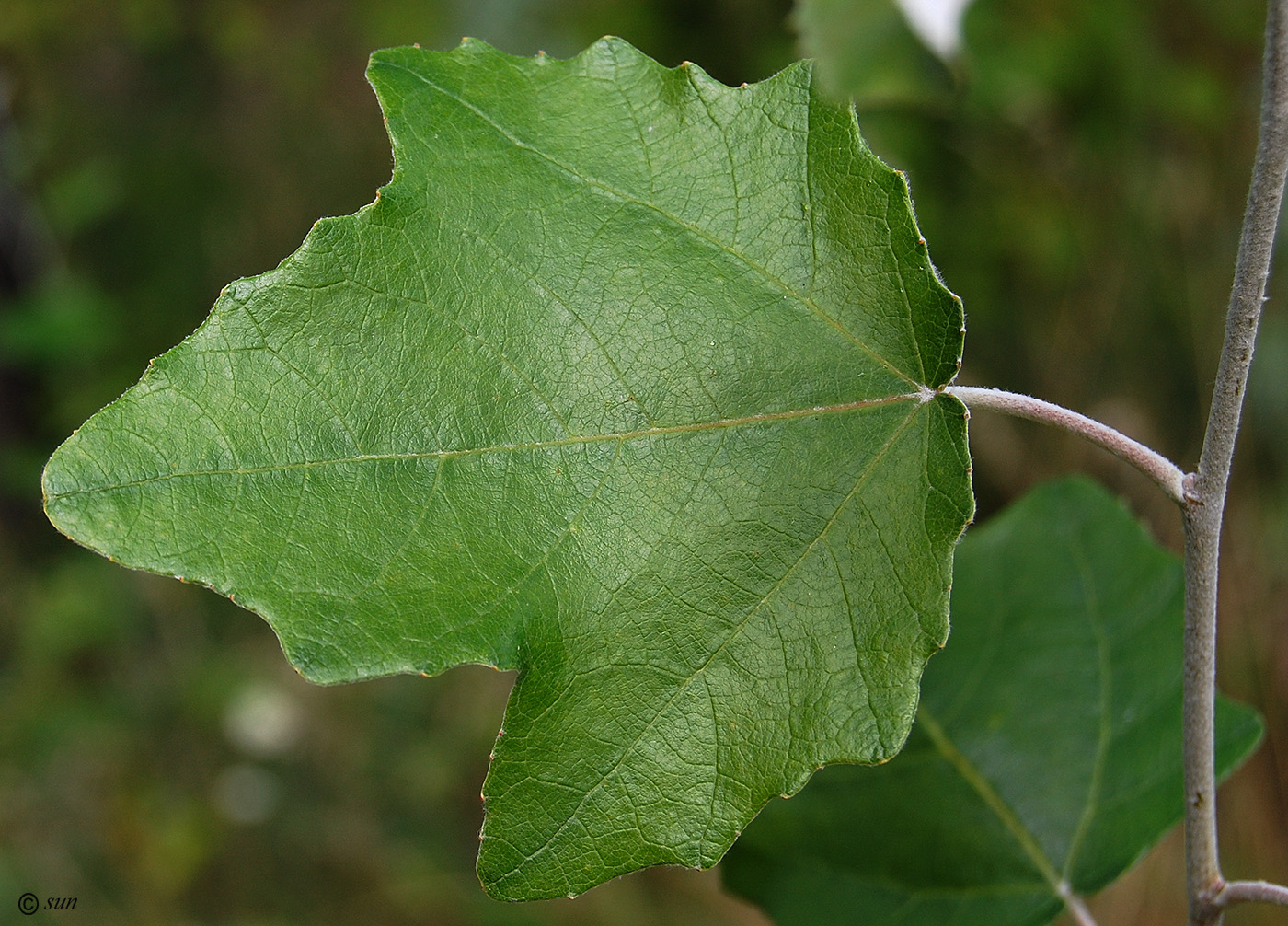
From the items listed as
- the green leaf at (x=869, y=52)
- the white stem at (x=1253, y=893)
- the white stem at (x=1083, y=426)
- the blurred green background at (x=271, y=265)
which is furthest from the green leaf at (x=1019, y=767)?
the blurred green background at (x=271, y=265)

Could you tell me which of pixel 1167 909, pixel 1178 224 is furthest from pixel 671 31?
pixel 1167 909

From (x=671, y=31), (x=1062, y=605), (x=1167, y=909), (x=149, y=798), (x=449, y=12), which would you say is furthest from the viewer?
(x=149, y=798)

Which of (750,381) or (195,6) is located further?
(195,6)

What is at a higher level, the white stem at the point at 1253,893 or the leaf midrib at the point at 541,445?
the leaf midrib at the point at 541,445

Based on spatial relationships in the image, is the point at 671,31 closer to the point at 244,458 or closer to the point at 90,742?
the point at 244,458

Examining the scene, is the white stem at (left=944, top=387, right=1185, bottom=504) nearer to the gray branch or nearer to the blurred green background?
the gray branch

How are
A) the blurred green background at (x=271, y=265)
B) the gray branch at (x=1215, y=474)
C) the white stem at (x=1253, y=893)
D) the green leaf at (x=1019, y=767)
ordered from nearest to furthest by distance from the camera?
the gray branch at (x=1215, y=474), the white stem at (x=1253, y=893), the green leaf at (x=1019, y=767), the blurred green background at (x=271, y=265)

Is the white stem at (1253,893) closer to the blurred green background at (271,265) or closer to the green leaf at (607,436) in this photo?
the green leaf at (607,436)
